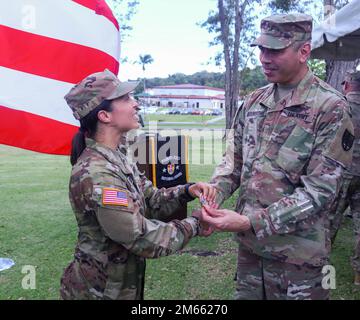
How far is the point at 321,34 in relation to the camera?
163 inches

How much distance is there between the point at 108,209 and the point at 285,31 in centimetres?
124

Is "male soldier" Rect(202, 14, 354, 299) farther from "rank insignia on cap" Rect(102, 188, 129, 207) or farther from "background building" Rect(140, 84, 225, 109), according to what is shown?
"background building" Rect(140, 84, 225, 109)

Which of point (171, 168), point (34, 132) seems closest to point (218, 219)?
point (34, 132)

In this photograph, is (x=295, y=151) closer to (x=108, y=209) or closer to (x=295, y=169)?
(x=295, y=169)

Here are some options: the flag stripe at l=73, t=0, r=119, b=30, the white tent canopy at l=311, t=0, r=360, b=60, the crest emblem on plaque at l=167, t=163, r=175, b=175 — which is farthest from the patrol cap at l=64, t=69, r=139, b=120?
the crest emblem on plaque at l=167, t=163, r=175, b=175

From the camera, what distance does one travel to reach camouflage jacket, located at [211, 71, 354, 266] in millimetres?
2033

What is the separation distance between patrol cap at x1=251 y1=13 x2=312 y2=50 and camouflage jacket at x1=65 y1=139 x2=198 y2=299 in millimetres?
956

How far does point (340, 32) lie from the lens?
12.7 feet

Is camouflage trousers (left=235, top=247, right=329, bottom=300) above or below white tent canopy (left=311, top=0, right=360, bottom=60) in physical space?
below

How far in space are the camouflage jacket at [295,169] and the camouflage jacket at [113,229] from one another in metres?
0.39

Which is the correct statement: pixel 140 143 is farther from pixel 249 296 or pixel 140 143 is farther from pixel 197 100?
pixel 197 100

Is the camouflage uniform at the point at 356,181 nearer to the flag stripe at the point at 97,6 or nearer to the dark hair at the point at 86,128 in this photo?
the flag stripe at the point at 97,6

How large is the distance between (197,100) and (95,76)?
100226 mm

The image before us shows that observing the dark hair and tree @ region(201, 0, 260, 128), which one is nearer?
the dark hair
